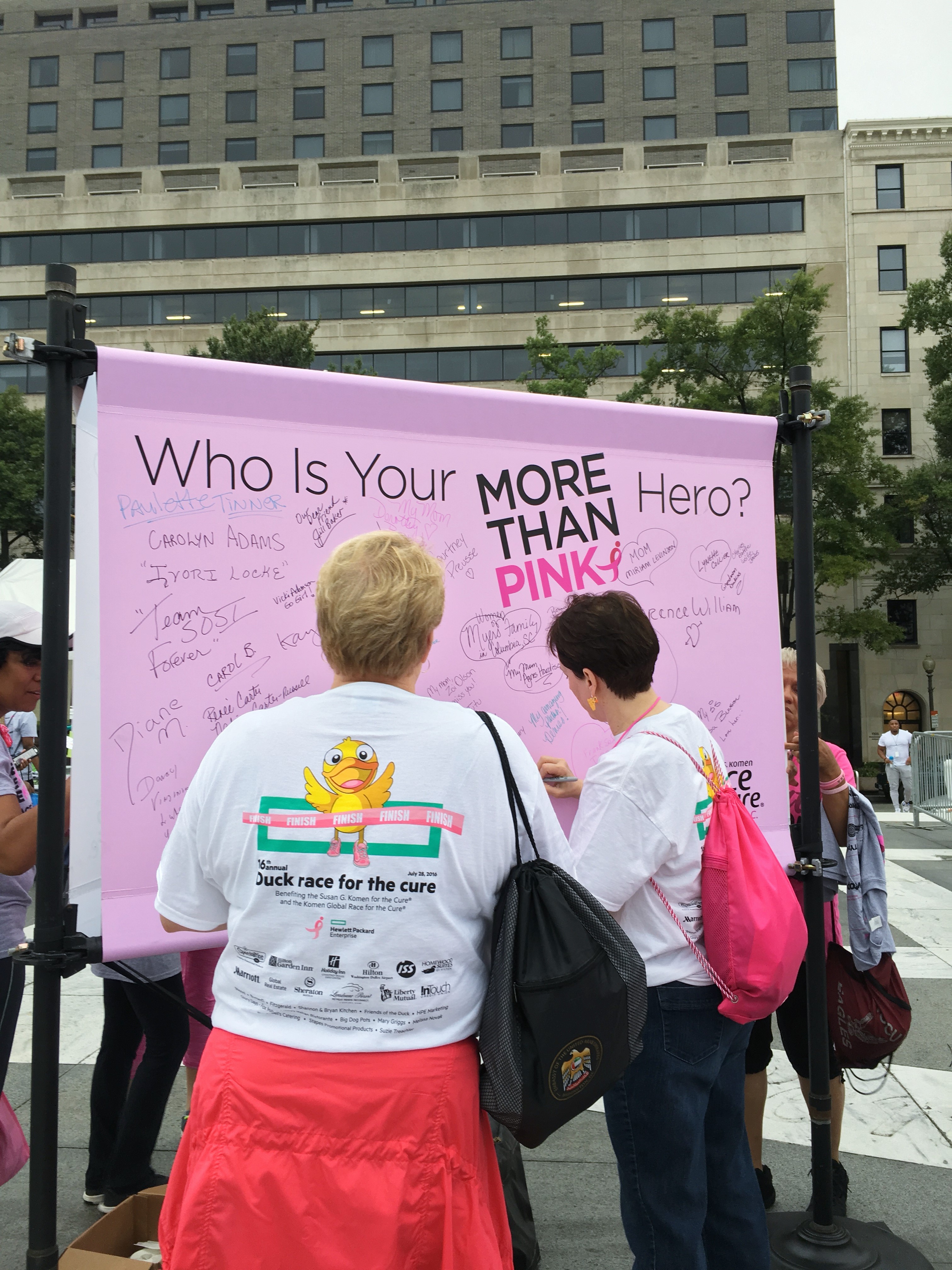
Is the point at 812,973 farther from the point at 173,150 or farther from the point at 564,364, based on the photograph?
the point at 173,150

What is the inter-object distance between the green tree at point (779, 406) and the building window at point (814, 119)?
2314cm

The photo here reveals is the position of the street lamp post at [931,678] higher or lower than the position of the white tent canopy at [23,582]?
lower

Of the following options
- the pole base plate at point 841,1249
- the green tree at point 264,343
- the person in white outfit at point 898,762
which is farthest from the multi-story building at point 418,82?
the pole base plate at point 841,1249

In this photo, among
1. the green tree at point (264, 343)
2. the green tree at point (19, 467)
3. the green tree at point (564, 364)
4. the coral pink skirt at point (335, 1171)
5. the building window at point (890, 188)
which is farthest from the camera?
the building window at point (890, 188)

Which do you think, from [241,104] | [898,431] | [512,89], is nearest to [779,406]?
[898,431]

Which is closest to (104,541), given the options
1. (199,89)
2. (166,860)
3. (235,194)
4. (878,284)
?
(166,860)

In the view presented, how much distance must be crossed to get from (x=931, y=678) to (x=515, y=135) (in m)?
31.0

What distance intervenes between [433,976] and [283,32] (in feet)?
177

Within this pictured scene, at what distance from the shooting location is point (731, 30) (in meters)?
45.0

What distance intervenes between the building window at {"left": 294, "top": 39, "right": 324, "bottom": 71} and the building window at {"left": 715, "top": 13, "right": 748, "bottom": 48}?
745 inches

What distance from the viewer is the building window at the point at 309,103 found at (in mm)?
45750

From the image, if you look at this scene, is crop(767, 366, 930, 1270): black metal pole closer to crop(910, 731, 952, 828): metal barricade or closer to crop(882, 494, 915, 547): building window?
crop(910, 731, 952, 828): metal barricade

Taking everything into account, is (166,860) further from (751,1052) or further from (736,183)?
(736,183)

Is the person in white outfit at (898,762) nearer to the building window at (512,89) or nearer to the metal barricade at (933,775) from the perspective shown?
the metal barricade at (933,775)
